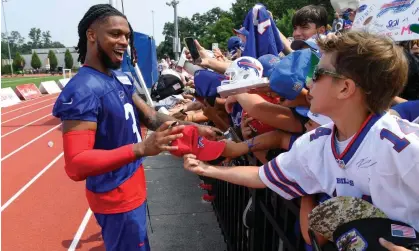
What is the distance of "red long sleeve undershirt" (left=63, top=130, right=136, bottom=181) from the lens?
1828 mm

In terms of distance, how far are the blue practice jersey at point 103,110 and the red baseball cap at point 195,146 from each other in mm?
458

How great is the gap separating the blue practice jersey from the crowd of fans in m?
0.52

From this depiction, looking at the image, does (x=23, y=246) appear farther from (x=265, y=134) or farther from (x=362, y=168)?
(x=362, y=168)

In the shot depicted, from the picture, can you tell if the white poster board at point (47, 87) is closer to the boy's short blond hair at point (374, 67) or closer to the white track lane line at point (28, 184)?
the white track lane line at point (28, 184)

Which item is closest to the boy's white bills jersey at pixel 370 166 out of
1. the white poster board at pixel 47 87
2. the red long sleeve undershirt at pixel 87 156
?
the red long sleeve undershirt at pixel 87 156

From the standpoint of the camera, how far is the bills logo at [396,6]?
3.18 metres

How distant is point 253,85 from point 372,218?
114 cm

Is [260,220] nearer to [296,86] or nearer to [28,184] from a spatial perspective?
[296,86]

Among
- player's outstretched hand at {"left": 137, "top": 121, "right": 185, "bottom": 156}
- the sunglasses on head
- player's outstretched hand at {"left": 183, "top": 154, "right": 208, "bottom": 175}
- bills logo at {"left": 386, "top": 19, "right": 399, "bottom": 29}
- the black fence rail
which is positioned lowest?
the black fence rail

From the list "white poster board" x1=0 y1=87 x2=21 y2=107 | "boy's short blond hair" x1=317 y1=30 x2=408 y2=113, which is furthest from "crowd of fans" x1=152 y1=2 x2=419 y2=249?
"white poster board" x1=0 y1=87 x2=21 y2=107

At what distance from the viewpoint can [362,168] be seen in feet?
4.24

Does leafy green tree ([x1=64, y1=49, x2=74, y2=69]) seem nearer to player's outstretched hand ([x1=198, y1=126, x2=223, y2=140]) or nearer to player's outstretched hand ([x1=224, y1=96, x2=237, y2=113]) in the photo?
player's outstretched hand ([x1=224, y1=96, x2=237, y2=113])

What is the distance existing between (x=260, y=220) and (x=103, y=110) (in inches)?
49.4

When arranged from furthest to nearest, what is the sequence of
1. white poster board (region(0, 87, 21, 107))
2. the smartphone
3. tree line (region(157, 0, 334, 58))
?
tree line (region(157, 0, 334, 58)), white poster board (region(0, 87, 21, 107)), the smartphone
